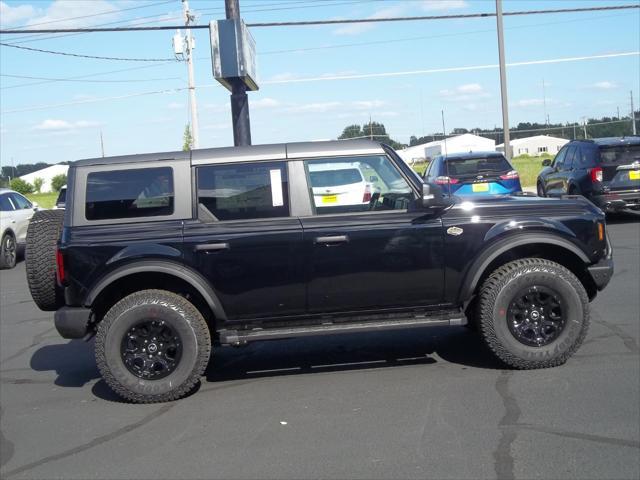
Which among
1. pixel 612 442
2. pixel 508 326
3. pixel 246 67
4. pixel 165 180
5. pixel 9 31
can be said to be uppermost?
pixel 9 31

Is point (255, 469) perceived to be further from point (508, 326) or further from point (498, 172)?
point (498, 172)

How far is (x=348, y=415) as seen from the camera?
5059mm

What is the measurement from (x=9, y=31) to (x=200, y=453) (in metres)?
16.0

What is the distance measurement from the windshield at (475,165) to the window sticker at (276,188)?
25.3ft

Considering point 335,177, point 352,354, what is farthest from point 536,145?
point 335,177

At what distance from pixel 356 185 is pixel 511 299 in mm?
1536

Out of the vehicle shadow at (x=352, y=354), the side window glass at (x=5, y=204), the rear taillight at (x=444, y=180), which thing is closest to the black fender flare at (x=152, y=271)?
the vehicle shadow at (x=352, y=354)

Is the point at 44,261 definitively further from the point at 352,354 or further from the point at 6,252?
the point at 6,252

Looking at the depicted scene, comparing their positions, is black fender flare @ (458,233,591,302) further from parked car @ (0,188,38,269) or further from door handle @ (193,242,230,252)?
parked car @ (0,188,38,269)

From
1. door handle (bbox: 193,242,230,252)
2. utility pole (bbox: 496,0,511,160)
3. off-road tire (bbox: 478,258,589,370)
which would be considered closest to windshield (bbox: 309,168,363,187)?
door handle (bbox: 193,242,230,252)

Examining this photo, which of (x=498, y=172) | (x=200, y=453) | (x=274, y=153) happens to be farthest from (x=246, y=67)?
(x=200, y=453)

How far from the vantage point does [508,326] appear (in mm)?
5754

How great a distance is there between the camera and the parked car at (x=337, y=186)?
18.9 ft

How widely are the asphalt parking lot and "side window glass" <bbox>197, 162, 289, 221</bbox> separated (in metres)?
1.44
